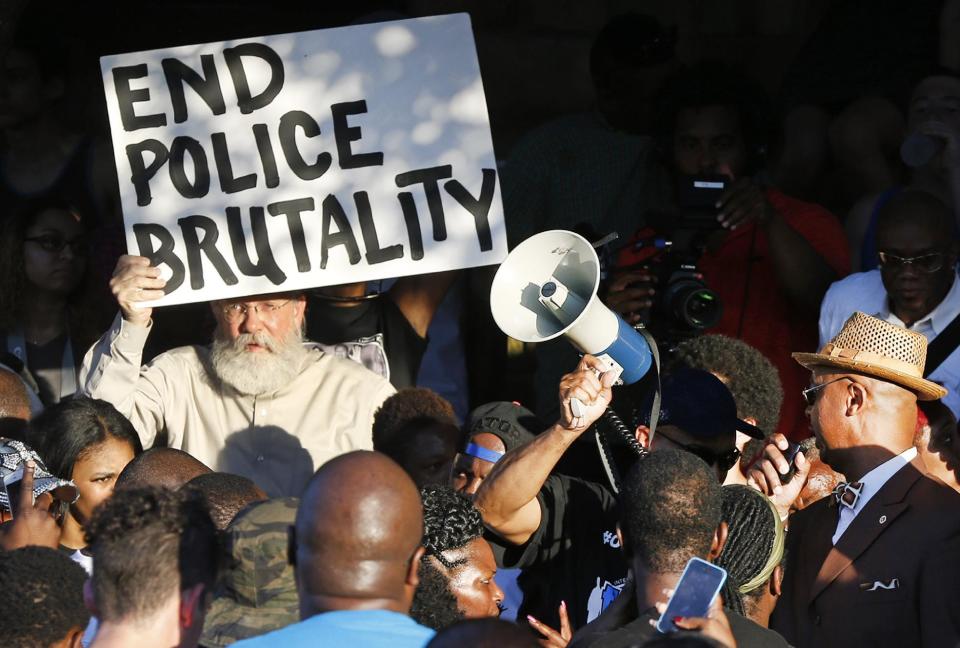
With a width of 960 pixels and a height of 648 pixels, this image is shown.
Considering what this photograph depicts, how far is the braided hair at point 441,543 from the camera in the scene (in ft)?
13.6

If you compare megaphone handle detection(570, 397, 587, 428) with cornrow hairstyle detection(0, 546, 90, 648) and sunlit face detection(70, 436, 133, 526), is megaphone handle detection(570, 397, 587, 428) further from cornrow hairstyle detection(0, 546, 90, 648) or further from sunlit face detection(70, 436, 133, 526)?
sunlit face detection(70, 436, 133, 526)

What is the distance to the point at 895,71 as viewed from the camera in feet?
24.3

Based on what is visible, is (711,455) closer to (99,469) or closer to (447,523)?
(447,523)

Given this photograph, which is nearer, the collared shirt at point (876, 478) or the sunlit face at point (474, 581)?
the sunlit face at point (474, 581)

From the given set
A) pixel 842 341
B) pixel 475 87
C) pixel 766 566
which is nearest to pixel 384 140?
pixel 475 87

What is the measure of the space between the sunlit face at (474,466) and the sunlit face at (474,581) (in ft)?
2.57

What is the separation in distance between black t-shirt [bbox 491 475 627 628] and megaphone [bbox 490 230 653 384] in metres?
0.50

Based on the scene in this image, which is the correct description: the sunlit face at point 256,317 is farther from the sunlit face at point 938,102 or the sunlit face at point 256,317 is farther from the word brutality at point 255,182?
the sunlit face at point 938,102

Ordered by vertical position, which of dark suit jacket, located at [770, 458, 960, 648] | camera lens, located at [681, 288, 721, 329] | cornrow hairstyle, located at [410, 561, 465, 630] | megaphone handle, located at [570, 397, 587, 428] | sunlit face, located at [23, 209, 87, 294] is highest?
sunlit face, located at [23, 209, 87, 294]

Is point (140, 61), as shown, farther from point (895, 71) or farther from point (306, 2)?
point (895, 71)

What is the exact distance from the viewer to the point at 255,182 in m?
5.66

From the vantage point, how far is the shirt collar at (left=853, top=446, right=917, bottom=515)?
4598 millimetres

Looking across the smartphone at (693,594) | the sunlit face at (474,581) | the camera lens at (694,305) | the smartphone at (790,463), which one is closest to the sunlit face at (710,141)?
the camera lens at (694,305)

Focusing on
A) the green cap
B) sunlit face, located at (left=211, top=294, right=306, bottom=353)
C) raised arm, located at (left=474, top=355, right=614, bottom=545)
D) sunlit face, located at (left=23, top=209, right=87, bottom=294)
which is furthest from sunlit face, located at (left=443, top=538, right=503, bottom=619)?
sunlit face, located at (left=23, top=209, right=87, bottom=294)
